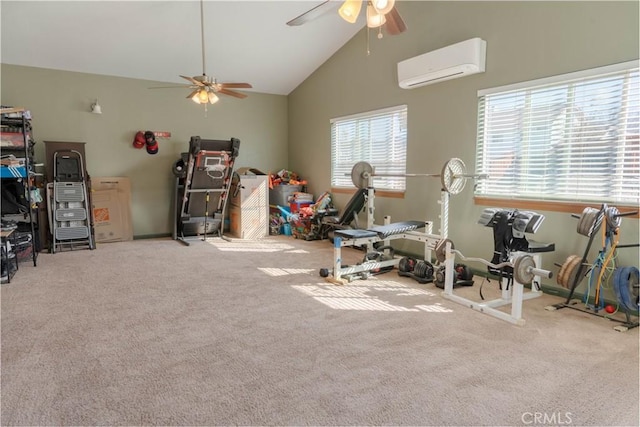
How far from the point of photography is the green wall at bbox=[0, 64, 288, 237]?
6.02 meters

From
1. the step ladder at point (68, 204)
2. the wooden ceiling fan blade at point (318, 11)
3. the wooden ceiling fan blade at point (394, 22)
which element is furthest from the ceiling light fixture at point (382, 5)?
the step ladder at point (68, 204)

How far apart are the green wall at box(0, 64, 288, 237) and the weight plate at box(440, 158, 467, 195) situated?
466 cm

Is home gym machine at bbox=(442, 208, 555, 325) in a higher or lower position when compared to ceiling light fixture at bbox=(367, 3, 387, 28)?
lower

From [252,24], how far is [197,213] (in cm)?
316

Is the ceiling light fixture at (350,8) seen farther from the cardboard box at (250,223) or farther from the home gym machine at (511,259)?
the cardboard box at (250,223)

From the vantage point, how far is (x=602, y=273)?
11.1 feet

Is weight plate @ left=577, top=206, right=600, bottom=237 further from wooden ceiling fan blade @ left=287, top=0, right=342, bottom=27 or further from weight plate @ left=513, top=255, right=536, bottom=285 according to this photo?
wooden ceiling fan blade @ left=287, top=0, right=342, bottom=27

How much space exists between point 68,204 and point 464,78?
5887mm

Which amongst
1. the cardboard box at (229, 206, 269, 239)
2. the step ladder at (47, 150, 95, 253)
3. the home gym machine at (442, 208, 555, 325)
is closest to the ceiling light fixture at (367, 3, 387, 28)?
the home gym machine at (442, 208, 555, 325)

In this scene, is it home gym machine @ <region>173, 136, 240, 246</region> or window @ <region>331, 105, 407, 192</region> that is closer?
window @ <region>331, 105, 407, 192</region>

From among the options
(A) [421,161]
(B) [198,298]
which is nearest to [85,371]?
(B) [198,298]

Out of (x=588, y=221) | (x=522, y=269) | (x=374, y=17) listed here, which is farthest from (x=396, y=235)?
(x=374, y=17)
